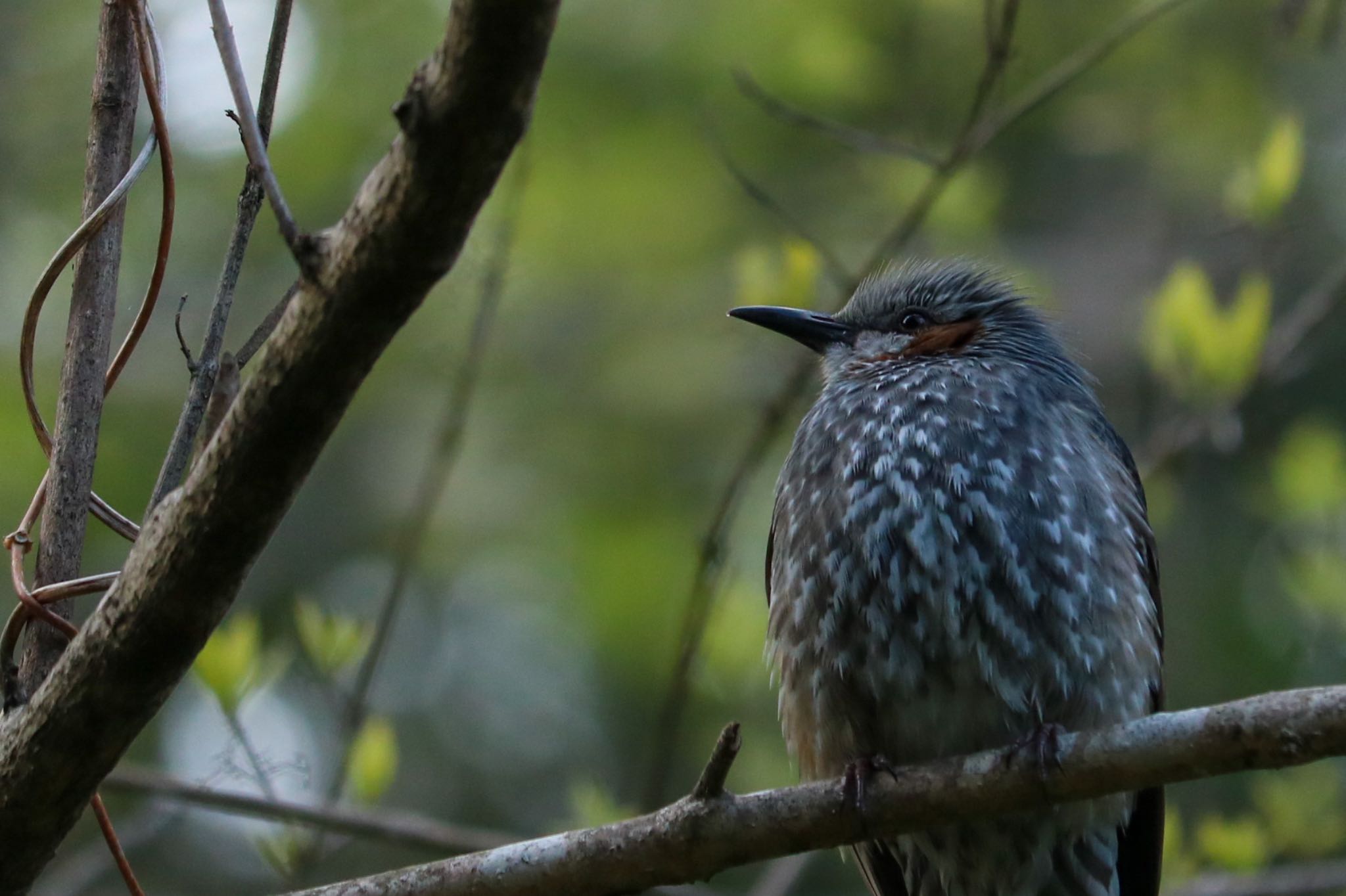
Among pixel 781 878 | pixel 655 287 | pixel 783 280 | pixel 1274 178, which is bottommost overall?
pixel 781 878

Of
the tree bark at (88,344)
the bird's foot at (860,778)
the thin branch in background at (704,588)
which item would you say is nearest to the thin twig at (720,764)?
the bird's foot at (860,778)

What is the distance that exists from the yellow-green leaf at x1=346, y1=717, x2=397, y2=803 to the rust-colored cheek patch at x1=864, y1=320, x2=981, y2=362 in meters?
1.69

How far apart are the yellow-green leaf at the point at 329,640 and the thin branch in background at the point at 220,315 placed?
1.93 m

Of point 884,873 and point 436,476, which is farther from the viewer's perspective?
point 436,476

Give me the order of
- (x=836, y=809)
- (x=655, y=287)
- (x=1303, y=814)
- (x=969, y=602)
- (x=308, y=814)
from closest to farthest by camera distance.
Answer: (x=836, y=809)
(x=969, y=602)
(x=308, y=814)
(x=1303, y=814)
(x=655, y=287)

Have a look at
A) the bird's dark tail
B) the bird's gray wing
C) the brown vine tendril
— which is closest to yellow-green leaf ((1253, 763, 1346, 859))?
the bird's gray wing

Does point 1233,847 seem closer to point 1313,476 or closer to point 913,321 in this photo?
point 1313,476

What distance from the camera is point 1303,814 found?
16.2 feet

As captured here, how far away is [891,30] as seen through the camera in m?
6.21

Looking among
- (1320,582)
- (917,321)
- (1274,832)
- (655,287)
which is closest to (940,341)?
(917,321)

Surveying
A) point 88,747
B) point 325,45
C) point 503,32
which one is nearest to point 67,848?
point 325,45

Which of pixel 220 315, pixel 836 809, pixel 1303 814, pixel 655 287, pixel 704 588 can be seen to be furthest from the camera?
pixel 655 287

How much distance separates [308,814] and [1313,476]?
11.0 feet

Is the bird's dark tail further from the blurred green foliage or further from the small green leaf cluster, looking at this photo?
the blurred green foliage
